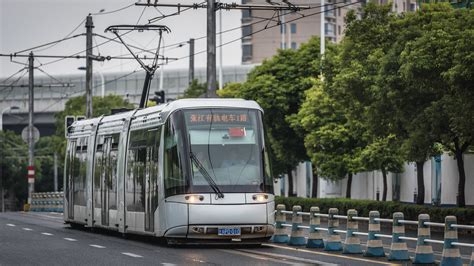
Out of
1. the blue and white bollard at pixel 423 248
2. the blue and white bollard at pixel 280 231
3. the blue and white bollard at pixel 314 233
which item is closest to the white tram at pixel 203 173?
the blue and white bollard at pixel 314 233

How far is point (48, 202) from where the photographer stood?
73625 millimetres

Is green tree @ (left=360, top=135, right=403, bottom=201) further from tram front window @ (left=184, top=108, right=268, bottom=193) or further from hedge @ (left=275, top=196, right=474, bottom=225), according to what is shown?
tram front window @ (left=184, top=108, right=268, bottom=193)

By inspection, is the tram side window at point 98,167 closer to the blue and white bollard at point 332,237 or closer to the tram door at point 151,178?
the tram door at point 151,178

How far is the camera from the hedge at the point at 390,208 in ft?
135

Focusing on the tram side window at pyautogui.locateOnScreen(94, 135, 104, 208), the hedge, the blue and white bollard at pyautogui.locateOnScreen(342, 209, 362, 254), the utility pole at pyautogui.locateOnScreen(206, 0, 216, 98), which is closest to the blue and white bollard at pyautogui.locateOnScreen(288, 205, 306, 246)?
the blue and white bollard at pyautogui.locateOnScreen(342, 209, 362, 254)

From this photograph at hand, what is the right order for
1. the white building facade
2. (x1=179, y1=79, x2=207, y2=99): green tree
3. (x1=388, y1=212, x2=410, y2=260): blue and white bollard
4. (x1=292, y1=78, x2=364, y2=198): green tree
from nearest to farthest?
(x1=388, y1=212, x2=410, y2=260): blue and white bollard → (x1=292, y1=78, x2=364, y2=198): green tree → the white building facade → (x1=179, y1=79, x2=207, y2=99): green tree

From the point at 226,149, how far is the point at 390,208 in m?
19.7

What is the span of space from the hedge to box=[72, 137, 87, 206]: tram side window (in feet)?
38.5

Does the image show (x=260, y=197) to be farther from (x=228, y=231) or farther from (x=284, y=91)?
(x=284, y=91)

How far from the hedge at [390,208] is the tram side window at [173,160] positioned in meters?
15.4

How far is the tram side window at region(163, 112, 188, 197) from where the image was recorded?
90.0ft

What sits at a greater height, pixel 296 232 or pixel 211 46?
pixel 211 46

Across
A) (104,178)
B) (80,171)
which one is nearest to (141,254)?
(104,178)

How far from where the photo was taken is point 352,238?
25891mm
